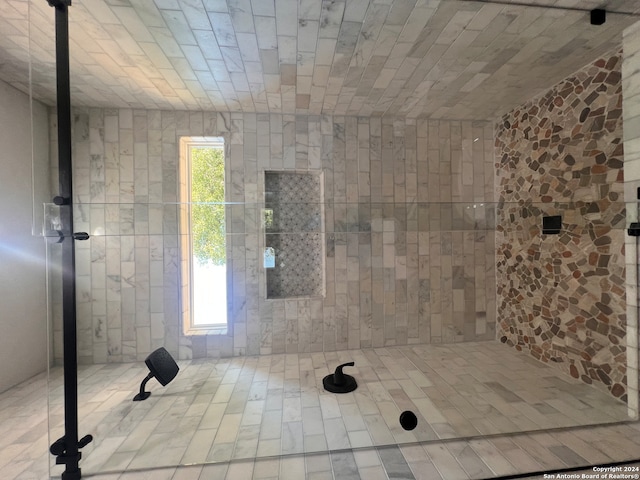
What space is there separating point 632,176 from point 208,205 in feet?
8.73

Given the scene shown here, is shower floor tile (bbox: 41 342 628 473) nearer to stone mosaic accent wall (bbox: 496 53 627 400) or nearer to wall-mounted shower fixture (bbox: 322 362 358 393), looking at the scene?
wall-mounted shower fixture (bbox: 322 362 358 393)

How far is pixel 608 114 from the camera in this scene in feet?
4.91

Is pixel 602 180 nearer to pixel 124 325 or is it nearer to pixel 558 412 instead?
pixel 558 412

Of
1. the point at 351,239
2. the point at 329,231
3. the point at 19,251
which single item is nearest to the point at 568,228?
the point at 351,239

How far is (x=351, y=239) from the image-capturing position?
83.6 inches

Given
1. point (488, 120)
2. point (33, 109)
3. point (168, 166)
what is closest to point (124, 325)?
point (168, 166)

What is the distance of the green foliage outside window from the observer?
6.24ft

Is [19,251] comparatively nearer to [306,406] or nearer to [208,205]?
[208,205]

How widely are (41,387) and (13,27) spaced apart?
2151mm

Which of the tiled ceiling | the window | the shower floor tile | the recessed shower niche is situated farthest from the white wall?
the recessed shower niche

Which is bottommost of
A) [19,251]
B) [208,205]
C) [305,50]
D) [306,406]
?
[306,406]

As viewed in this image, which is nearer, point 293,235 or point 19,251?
point 19,251

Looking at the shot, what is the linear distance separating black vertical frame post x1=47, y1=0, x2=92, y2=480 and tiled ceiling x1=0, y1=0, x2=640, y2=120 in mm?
195

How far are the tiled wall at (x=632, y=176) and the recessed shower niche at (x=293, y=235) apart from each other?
186cm
